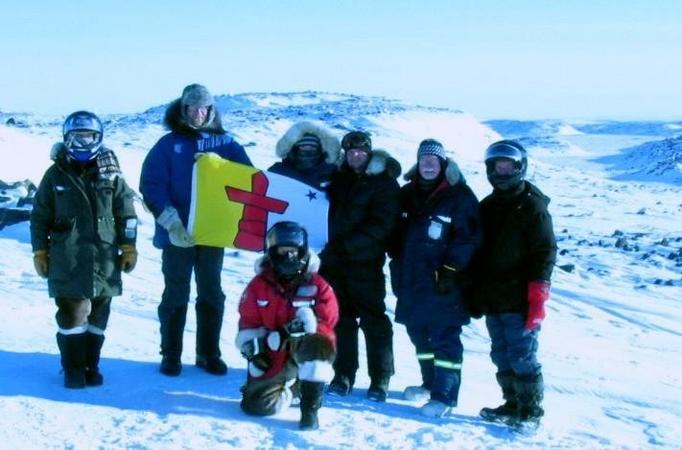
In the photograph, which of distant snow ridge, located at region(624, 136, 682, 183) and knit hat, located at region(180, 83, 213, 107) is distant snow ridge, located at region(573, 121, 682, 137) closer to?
distant snow ridge, located at region(624, 136, 682, 183)

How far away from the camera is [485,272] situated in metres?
5.42

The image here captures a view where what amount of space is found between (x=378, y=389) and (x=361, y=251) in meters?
1.09

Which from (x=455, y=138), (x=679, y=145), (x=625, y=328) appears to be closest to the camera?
(x=625, y=328)

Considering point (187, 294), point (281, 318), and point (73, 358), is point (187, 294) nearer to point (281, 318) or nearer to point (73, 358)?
point (73, 358)

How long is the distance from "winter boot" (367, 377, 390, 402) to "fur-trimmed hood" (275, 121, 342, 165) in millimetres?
1711

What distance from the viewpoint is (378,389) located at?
5.79 metres

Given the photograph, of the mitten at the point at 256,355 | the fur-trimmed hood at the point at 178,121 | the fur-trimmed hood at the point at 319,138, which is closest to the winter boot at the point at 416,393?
the mitten at the point at 256,355

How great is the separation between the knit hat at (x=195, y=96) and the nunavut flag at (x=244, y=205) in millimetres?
412

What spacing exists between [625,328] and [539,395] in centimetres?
627

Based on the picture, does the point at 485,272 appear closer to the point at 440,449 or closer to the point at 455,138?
the point at 440,449

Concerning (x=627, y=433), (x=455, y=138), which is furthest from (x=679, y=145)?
(x=627, y=433)

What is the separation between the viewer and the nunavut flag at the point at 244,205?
5.75 metres

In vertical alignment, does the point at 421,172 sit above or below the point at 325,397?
above

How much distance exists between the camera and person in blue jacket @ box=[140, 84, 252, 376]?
18.5 ft
